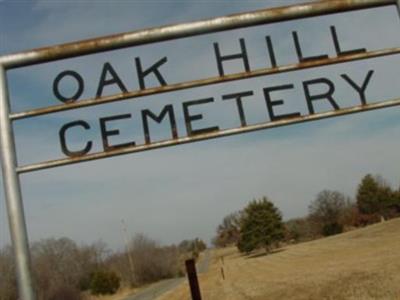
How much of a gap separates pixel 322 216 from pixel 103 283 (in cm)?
4517

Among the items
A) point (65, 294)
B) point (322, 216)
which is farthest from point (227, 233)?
point (65, 294)

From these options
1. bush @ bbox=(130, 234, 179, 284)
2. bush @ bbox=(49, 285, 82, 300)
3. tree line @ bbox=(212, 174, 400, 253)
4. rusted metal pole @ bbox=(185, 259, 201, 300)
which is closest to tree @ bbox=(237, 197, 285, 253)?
tree line @ bbox=(212, 174, 400, 253)

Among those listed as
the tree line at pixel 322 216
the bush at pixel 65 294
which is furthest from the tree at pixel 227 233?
the bush at pixel 65 294

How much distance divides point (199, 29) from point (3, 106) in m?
1.74

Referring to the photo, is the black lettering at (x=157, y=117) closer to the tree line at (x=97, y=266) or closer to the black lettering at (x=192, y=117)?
the black lettering at (x=192, y=117)

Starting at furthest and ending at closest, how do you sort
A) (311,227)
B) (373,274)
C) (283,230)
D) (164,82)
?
(311,227), (283,230), (373,274), (164,82)

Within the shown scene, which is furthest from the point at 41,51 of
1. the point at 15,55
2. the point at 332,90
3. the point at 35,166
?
the point at 332,90

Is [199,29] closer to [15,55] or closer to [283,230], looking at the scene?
[15,55]

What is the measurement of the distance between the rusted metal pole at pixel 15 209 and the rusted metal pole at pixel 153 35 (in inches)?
19.1

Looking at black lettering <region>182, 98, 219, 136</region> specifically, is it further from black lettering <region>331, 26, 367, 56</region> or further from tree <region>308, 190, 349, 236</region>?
tree <region>308, 190, 349, 236</region>

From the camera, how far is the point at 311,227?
9156 cm

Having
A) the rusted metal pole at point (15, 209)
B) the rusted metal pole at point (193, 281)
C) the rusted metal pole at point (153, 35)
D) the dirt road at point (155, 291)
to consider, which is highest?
the rusted metal pole at point (153, 35)

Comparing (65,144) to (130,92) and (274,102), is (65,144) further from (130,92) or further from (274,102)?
(274,102)

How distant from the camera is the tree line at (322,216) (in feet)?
237
